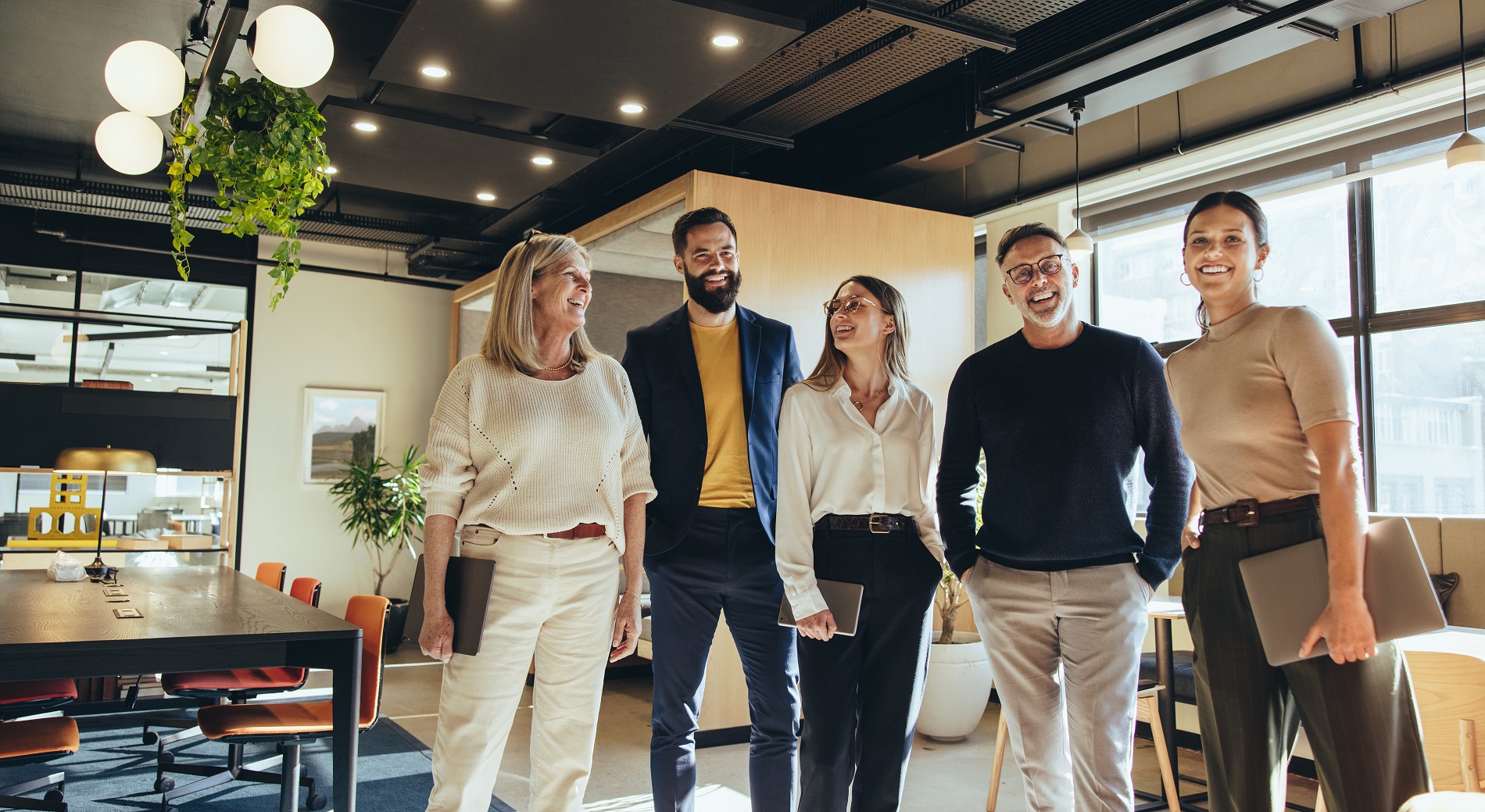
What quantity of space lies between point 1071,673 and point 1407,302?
3.78m

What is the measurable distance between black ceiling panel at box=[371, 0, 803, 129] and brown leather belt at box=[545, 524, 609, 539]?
2.37 m

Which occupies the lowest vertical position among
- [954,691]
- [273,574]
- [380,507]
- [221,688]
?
[954,691]

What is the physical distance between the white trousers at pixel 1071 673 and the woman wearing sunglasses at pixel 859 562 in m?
0.20

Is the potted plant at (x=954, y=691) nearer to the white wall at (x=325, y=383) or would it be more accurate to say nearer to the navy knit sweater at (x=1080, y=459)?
the navy knit sweater at (x=1080, y=459)

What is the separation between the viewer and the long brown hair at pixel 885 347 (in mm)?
2557

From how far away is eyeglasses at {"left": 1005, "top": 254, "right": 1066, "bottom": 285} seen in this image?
2.36 metres

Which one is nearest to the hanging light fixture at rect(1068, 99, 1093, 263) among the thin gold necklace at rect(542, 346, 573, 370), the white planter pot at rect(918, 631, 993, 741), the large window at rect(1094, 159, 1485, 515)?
the large window at rect(1094, 159, 1485, 515)

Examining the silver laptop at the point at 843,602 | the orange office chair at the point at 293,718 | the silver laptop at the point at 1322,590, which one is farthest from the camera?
the orange office chair at the point at 293,718

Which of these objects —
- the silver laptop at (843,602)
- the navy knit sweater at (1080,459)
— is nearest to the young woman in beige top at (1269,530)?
the navy knit sweater at (1080,459)

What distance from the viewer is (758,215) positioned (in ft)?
18.3

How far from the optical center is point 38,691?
13.0 feet

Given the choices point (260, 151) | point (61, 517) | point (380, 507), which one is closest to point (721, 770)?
point (260, 151)

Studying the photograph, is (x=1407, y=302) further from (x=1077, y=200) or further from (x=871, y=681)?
(x=871, y=681)

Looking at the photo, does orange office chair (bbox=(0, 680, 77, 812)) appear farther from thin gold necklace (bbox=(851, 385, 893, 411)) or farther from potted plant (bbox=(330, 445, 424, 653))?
potted plant (bbox=(330, 445, 424, 653))
